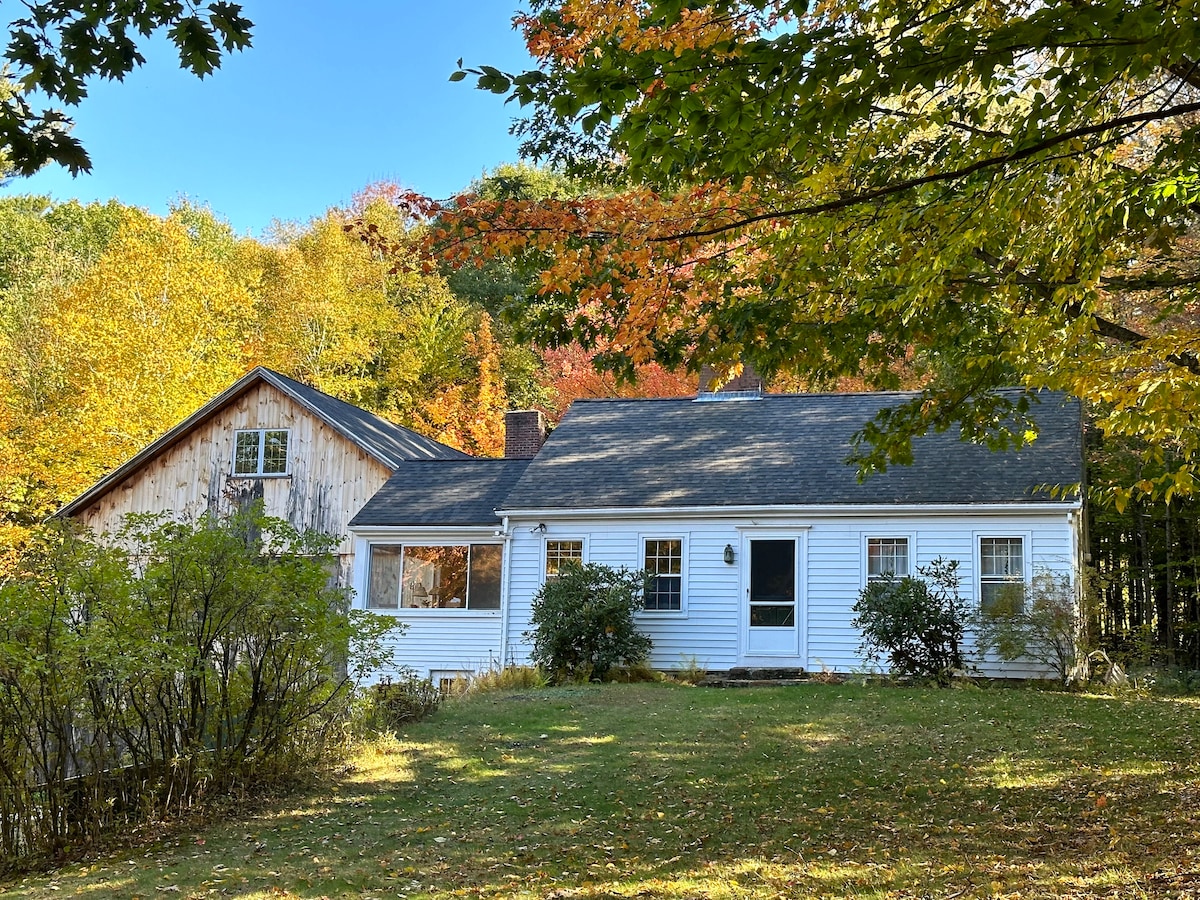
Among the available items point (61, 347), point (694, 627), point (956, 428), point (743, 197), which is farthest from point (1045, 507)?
point (61, 347)

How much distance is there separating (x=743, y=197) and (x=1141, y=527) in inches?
662

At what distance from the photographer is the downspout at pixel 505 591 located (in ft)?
59.5

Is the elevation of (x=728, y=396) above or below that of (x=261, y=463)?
above

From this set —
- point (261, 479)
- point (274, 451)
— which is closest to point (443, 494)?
point (274, 451)

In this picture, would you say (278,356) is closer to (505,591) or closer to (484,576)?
(484,576)

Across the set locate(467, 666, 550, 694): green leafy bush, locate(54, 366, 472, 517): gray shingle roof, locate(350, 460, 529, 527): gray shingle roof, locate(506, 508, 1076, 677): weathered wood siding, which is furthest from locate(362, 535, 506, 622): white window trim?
locate(467, 666, 550, 694): green leafy bush

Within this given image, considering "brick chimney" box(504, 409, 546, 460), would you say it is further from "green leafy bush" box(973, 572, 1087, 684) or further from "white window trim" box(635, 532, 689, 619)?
"green leafy bush" box(973, 572, 1087, 684)

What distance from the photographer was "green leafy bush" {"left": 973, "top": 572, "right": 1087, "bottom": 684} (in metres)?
14.7

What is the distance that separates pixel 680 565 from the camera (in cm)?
1764

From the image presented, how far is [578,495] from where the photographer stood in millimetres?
18219

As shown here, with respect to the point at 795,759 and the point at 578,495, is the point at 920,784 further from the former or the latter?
the point at 578,495

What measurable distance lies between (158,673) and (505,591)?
36.7 ft

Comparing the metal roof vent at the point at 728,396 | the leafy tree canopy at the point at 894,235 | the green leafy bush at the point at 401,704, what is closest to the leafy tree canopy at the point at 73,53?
the leafy tree canopy at the point at 894,235

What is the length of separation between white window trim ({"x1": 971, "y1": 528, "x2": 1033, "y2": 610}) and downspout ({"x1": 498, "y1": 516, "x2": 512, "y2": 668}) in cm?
775
